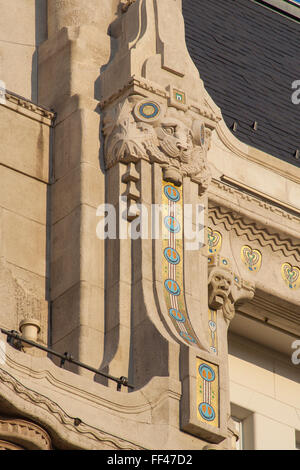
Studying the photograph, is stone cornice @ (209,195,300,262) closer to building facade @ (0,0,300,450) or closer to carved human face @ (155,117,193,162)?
building facade @ (0,0,300,450)

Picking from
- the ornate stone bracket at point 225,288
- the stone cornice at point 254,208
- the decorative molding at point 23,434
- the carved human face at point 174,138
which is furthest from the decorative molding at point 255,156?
the decorative molding at point 23,434

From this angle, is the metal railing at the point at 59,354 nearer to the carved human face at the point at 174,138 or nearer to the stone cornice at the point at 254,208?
the carved human face at the point at 174,138

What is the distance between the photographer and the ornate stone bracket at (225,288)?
25.3m

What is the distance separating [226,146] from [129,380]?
17.3ft

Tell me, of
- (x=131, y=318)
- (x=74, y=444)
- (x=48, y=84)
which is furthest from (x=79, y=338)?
(x=48, y=84)

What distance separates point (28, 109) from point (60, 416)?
18.2ft

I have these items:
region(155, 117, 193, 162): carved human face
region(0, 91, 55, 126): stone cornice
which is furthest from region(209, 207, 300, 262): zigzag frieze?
region(0, 91, 55, 126): stone cornice

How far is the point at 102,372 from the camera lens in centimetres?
2294

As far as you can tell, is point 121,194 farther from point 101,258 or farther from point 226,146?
point 226,146

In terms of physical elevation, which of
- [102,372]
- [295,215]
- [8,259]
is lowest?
[102,372]

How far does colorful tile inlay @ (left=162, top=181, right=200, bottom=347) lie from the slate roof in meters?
4.26

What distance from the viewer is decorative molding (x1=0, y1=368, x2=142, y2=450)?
21.1 meters

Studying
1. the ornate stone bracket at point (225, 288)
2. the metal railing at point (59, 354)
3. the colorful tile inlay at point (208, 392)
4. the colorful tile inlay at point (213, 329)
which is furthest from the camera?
the ornate stone bracket at point (225, 288)

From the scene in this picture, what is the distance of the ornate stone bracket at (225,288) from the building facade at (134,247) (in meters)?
0.03
